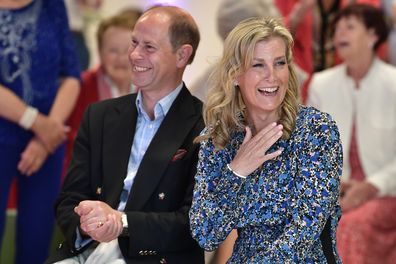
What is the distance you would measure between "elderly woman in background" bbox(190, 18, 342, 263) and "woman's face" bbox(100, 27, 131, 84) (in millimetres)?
1835

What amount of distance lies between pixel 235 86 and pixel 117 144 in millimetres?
533

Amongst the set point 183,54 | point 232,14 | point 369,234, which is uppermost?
point 183,54

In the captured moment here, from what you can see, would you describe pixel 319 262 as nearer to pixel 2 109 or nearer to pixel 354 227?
pixel 354 227

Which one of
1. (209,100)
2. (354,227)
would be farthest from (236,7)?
(209,100)

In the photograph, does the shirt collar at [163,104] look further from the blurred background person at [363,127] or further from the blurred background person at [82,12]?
the blurred background person at [82,12]

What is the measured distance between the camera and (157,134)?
10.0ft

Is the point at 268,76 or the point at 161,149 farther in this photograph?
the point at 161,149

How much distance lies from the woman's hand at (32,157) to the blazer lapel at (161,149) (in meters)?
1.08

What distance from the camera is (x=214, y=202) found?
2.76 m

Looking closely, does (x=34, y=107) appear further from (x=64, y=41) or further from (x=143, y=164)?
(x=143, y=164)

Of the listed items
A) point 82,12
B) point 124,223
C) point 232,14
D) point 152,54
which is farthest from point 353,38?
point 82,12

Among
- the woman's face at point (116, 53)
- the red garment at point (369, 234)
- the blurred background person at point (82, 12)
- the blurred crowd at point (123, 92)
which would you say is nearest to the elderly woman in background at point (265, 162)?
the blurred crowd at point (123, 92)

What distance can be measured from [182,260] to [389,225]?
56.3 inches

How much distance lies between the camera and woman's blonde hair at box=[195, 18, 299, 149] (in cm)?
274
